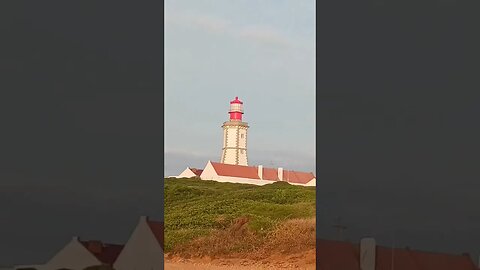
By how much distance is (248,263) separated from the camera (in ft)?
18.0

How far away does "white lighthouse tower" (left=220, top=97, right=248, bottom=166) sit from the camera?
259 inches

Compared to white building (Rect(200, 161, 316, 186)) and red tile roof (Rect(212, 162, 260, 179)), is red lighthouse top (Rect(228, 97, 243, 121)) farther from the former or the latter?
red tile roof (Rect(212, 162, 260, 179))

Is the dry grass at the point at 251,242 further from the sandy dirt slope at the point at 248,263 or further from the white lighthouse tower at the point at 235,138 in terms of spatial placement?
the white lighthouse tower at the point at 235,138
